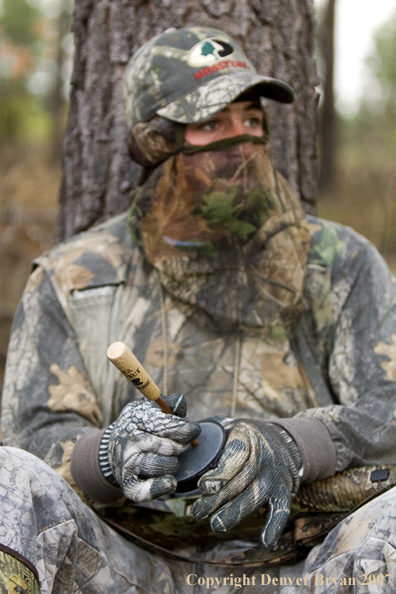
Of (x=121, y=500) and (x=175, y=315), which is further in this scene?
(x=175, y=315)

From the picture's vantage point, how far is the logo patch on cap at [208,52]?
272cm

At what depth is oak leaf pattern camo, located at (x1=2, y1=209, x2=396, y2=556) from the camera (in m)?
2.60

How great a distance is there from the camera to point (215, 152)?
2592 millimetres

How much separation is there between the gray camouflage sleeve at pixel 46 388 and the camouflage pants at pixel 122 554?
323 mm

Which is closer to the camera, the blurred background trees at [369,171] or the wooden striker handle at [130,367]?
the wooden striker handle at [130,367]

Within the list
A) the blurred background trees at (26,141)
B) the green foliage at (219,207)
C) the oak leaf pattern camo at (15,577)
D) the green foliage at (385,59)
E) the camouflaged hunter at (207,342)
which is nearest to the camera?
the oak leaf pattern camo at (15,577)

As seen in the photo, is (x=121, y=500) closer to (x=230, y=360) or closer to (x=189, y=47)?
(x=230, y=360)

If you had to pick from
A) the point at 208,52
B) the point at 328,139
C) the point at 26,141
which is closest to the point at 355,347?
the point at 208,52

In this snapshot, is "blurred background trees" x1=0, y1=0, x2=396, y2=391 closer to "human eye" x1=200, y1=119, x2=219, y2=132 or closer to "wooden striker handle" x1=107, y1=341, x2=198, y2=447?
"human eye" x1=200, y1=119, x2=219, y2=132

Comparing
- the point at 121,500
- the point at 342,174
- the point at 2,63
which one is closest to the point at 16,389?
the point at 121,500

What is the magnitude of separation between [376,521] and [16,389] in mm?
1317

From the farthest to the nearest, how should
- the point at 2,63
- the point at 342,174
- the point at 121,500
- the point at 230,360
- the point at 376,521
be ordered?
the point at 2,63, the point at 342,174, the point at 230,360, the point at 121,500, the point at 376,521

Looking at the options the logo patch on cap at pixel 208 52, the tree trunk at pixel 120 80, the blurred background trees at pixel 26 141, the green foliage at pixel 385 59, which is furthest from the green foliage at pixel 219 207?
the green foliage at pixel 385 59

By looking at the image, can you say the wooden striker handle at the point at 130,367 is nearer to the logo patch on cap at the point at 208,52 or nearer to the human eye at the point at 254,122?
the human eye at the point at 254,122
